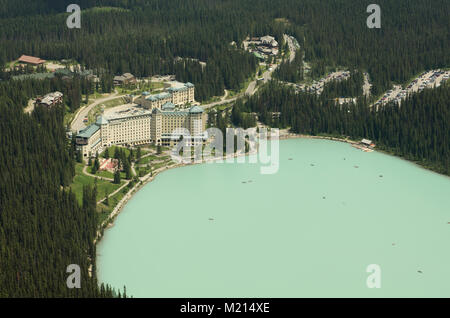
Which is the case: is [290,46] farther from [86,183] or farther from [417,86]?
[86,183]

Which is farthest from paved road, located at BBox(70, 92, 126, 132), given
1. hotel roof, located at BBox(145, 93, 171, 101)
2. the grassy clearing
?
hotel roof, located at BBox(145, 93, 171, 101)


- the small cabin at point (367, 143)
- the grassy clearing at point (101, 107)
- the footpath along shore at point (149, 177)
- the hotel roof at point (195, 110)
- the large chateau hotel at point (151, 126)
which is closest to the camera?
the footpath along shore at point (149, 177)

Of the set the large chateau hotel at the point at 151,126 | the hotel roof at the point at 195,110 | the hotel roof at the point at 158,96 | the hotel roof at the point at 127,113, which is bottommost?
the large chateau hotel at the point at 151,126

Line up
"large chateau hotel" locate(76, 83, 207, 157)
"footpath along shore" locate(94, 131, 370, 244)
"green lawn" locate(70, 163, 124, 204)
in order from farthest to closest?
"large chateau hotel" locate(76, 83, 207, 157) < "green lawn" locate(70, 163, 124, 204) < "footpath along shore" locate(94, 131, 370, 244)

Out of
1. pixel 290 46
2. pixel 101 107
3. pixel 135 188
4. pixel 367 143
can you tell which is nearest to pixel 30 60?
pixel 101 107

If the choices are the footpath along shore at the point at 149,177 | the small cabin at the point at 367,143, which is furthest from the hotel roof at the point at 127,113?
the small cabin at the point at 367,143

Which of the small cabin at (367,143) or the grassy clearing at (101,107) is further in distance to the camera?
the small cabin at (367,143)

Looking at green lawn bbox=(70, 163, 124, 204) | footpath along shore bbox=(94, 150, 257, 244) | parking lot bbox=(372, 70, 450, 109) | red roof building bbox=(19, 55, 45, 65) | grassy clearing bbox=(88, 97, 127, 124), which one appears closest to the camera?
footpath along shore bbox=(94, 150, 257, 244)

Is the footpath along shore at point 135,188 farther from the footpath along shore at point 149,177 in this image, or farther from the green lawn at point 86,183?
the green lawn at point 86,183

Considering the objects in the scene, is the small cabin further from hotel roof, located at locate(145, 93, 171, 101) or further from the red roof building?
the red roof building

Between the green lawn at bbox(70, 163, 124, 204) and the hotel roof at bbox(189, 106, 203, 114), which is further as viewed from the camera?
the hotel roof at bbox(189, 106, 203, 114)
